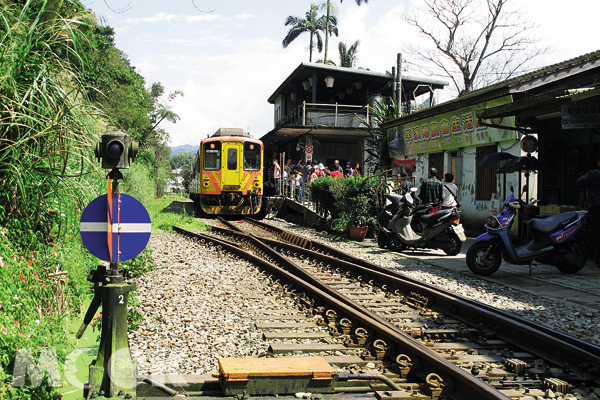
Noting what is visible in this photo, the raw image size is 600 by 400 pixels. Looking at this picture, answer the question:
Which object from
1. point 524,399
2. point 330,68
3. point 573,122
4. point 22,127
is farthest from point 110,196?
point 330,68

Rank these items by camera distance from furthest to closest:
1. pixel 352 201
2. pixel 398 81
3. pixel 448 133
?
pixel 398 81 → pixel 448 133 → pixel 352 201

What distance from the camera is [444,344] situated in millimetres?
4305

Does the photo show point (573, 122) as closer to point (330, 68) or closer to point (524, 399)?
point (524, 399)

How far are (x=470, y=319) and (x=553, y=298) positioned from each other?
6.22 ft

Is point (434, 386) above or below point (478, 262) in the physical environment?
below

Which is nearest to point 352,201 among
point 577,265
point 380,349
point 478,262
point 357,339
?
point 478,262

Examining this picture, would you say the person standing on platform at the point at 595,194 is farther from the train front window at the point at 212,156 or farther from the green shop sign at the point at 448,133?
the train front window at the point at 212,156

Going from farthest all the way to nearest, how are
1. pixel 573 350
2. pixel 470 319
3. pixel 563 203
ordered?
1. pixel 563 203
2. pixel 470 319
3. pixel 573 350

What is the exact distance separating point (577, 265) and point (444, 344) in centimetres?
467

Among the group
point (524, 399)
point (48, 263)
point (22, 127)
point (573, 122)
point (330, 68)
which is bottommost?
point (524, 399)

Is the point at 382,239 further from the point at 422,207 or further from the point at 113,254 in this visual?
the point at 113,254

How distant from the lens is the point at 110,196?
350 centimetres

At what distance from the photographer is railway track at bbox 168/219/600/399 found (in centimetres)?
342

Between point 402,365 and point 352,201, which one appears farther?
point 352,201
